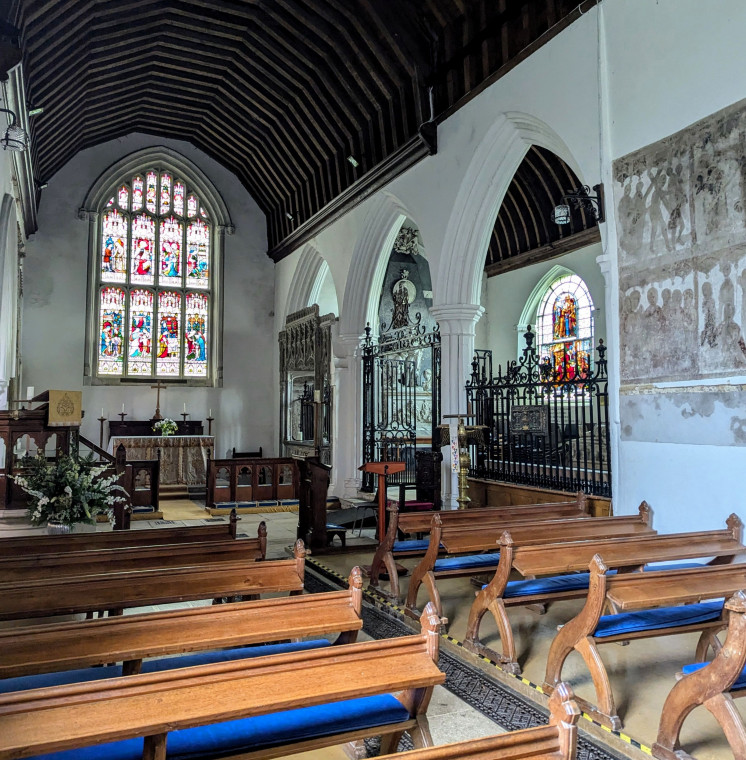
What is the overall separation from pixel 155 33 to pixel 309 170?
3209 millimetres

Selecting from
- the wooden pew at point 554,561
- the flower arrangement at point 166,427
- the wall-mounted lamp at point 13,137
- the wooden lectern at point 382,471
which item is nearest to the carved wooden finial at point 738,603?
the wooden pew at point 554,561

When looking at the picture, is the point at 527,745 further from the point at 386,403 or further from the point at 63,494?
the point at 386,403

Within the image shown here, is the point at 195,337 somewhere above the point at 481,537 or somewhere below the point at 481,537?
above

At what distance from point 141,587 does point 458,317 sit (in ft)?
18.4

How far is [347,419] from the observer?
33.8ft

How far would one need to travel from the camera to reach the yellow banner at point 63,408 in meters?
6.87

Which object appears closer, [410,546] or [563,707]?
[563,707]

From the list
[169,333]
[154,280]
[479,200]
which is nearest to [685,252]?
[479,200]

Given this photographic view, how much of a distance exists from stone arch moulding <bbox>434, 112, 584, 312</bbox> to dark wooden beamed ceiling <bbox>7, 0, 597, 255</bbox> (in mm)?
614

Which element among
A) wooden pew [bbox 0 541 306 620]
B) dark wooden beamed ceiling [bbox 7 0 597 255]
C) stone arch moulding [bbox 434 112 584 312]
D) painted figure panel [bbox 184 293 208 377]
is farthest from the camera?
painted figure panel [bbox 184 293 208 377]

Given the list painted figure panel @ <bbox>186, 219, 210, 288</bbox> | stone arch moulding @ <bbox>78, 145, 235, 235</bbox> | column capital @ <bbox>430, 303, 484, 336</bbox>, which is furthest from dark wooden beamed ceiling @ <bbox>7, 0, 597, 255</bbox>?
column capital @ <bbox>430, 303, 484, 336</bbox>

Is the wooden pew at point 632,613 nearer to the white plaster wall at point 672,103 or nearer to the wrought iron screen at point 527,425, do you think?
the white plaster wall at point 672,103

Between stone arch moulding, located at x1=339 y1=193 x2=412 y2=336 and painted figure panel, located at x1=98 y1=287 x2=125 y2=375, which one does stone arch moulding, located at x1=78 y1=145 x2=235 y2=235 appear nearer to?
painted figure panel, located at x1=98 y1=287 x2=125 y2=375

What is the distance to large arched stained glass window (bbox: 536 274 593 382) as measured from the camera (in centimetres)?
1089
